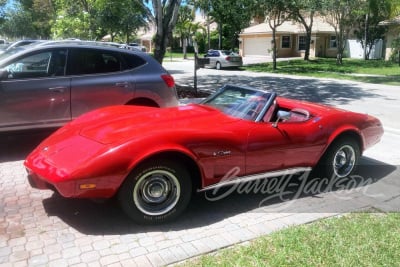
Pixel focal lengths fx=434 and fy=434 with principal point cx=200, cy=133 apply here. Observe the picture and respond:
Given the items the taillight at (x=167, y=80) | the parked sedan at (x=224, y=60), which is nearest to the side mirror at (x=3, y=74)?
the taillight at (x=167, y=80)

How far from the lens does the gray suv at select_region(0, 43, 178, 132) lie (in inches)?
244

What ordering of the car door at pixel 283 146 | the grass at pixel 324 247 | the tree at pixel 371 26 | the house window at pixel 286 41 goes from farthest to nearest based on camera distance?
1. the house window at pixel 286 41
2. the tree at pixel 371 26
3. the car door at pixel 283 146
4. the grass at pixel 324 247

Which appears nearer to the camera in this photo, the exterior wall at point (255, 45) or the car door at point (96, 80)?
the car door at point (96, 80)

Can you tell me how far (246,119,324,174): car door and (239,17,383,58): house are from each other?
34977mm

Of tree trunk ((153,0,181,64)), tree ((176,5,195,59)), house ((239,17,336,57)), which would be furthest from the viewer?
tree ((176,5,195,59))

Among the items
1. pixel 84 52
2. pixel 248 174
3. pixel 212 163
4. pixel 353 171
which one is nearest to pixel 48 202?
pixel 212 163

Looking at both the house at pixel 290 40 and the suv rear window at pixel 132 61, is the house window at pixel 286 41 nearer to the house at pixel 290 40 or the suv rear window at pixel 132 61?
the house at pixel 290 40

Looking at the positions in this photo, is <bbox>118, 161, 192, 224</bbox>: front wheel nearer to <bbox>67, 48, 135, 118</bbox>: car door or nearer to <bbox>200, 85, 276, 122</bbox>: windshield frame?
<bbox>200, 85, 276, 122</bbox>: windshield frame

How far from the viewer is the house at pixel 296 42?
39531 millimetres

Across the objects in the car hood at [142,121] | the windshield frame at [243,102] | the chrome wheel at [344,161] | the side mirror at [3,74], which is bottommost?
the chrome wheel at [344,161]

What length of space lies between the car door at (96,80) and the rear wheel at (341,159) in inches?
131

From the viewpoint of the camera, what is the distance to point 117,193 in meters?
3.91

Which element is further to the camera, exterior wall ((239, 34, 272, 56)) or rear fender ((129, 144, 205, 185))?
exterior wall ((239, 34, 272, 56))

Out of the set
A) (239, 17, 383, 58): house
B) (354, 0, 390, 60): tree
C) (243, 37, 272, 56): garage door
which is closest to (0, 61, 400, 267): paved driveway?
(354, 0, 390, 60): tree
